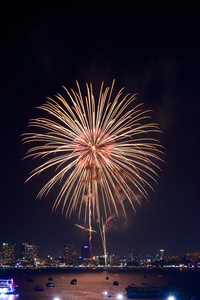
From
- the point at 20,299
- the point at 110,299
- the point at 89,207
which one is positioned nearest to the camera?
the point at 89,207

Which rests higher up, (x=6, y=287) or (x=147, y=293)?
(x=6, y=287)

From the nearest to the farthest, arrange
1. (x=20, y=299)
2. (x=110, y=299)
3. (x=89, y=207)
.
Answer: (x=89, y=207) → (x=20, y=299) → (x=110, y=299)

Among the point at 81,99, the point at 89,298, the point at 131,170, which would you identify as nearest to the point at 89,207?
the point at 131,170

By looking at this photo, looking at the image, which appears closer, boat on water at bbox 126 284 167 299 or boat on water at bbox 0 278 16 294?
boat on water at bbox 0 278 16 294

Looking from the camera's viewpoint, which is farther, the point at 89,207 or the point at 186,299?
the point at 186,299

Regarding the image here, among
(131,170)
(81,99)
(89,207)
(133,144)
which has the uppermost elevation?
(81,99)

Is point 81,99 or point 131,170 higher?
point 81,99

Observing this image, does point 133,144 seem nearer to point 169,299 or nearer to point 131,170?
point 131,170

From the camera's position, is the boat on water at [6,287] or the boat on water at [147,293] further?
the boat on water at [147,293]

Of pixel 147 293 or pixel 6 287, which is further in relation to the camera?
pixel 6 287

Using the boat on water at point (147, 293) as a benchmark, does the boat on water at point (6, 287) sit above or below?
above

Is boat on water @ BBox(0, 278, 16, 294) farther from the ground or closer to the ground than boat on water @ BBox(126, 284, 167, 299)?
farther from the ground
